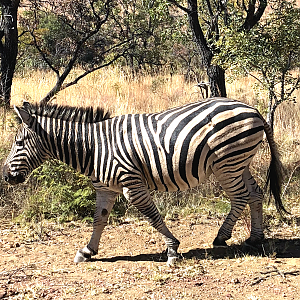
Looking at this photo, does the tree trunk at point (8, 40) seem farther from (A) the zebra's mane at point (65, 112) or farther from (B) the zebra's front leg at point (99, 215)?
(B) the zebra's front leg at point (99, 215)

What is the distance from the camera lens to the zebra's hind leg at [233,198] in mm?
4336

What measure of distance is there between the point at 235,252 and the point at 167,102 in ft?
20.7

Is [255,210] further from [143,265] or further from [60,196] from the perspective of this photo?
[60,196]

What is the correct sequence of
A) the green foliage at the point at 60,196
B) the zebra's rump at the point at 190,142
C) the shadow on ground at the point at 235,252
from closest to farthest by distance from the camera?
the zebra's rump at the point at 190,142
the shadow on ground at the point at 235,252
the green foliage at the point at 60,196

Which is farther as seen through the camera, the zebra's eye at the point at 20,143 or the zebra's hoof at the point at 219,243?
the zebra's hoof at the point at 219,243

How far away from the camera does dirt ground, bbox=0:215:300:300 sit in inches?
142

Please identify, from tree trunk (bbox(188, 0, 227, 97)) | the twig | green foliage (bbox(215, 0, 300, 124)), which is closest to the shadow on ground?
the twig

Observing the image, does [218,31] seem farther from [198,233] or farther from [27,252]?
[27,252]

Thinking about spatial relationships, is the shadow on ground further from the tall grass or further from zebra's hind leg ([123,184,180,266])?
the tall grass

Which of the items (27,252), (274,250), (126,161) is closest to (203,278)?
(274,250)

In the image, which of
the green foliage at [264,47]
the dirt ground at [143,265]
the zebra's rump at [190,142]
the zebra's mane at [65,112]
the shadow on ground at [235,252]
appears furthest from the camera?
the green foliage at [264,47]

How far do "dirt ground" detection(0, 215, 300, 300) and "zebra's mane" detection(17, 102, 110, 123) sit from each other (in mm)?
1537

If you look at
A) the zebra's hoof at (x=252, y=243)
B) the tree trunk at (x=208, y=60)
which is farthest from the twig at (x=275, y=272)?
the tree trunk at (x=208, y=60)

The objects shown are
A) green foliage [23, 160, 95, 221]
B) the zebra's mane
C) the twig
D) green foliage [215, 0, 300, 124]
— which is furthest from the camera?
green foliage [215, 0, 300, 124]
